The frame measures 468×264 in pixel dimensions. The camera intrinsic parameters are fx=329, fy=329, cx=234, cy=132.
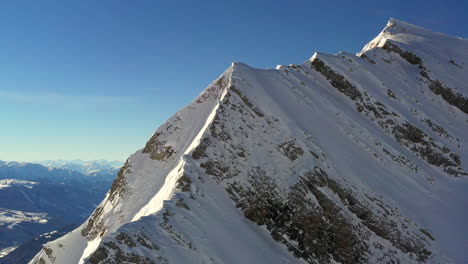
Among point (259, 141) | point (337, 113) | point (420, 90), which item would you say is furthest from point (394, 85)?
point (259, 141)

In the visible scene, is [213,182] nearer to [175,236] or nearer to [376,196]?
[175,236]

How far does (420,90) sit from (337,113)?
74.1 feet

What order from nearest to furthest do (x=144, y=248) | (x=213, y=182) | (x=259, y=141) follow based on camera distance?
(x=144, y=248) → (x=213, y=182) → (x=259, y=141)

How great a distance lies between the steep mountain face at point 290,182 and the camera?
23297mm

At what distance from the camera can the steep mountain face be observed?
2330cm

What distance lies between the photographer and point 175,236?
66.0 feet

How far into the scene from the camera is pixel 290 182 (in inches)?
1145

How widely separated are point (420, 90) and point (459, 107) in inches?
259

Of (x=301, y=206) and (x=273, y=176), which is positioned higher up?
(x=273, y=176)

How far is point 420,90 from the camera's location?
186 feet

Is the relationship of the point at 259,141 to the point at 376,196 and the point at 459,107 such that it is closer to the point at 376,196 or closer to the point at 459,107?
the point at 376,196

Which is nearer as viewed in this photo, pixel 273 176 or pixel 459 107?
pixel 273 176

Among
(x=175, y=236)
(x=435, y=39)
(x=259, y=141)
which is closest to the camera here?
(x=175, y=236)

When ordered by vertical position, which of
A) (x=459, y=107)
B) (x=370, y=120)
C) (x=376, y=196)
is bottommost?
(x=459, y=107)
